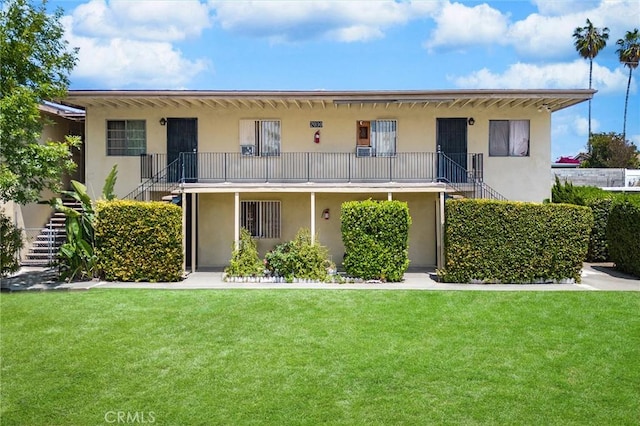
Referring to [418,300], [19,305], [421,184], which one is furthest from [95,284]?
[421,184]

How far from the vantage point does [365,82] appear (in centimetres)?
2166

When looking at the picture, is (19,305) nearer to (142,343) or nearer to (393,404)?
(142,343)

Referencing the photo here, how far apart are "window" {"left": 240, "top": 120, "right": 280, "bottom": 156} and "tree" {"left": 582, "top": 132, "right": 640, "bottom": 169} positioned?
34916 mm

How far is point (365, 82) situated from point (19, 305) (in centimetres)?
1414

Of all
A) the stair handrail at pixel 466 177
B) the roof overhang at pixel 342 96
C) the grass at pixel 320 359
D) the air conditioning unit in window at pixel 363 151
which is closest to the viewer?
the grass at pixel 320 359

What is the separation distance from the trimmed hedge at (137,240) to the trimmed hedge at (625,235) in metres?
12.9

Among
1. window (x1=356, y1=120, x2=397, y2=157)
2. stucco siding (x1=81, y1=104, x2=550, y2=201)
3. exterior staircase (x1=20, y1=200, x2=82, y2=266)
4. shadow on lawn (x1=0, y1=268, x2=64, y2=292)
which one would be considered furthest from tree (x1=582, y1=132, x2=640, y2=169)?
shadow on lawn (x1=0, y1=268, x2=64, y2=292)

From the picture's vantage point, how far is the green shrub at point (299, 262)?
1616cm

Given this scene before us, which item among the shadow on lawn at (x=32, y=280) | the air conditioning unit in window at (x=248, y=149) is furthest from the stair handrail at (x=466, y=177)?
the shadow on lawn at (x=32, y=280)

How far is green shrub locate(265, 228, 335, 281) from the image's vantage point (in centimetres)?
1616

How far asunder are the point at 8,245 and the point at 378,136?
37.8 feet

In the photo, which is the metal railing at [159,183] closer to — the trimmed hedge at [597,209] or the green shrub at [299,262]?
the green shrub at [299,262]

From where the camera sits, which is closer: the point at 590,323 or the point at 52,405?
the point at 52,405

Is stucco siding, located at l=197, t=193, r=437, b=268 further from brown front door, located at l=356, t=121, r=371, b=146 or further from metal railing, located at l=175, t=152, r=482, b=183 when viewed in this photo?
brown front door, located at l=356, t=121, r=371, b=146
